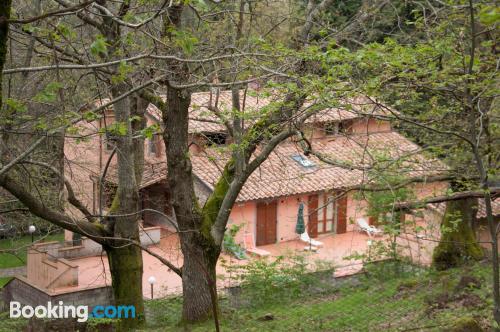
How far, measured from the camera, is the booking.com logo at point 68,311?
444 inches

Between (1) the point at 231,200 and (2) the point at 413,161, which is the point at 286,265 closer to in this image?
(1) the point at 231,200

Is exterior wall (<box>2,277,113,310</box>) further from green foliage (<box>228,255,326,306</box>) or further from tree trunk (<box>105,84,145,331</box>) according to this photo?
tree trunk (<box>105,84,145,331</box>)

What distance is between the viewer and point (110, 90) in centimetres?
922

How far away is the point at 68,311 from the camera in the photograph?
1380 centimetres

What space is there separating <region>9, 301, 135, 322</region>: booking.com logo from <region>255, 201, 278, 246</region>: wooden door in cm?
945

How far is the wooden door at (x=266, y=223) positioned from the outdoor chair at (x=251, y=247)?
562 millimetres

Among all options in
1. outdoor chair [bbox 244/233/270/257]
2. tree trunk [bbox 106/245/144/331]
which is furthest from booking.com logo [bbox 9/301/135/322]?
outdoor chair [bbox 244/233/270/257]

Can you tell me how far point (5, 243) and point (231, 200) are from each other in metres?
15.7

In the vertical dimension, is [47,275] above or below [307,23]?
below

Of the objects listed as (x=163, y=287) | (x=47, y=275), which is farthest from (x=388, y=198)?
(x=47, y=275)

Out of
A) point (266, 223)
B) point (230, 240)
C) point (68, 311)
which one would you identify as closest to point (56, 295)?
point (68, 311)

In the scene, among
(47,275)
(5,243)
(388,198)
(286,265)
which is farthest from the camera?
(5,243)

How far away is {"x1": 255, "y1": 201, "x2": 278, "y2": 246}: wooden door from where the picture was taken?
2306 centimetres

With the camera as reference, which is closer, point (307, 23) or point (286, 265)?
point (307, 23)
